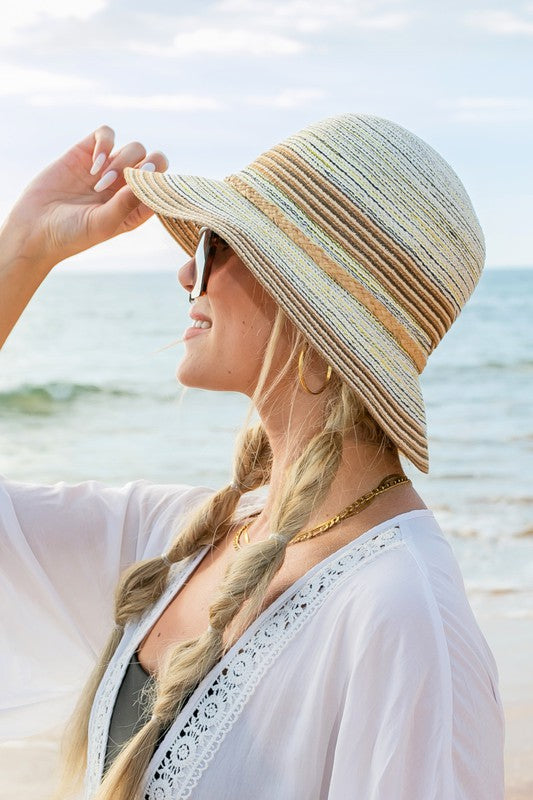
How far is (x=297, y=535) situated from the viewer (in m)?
1.81

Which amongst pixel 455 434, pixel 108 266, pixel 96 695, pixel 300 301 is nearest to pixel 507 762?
pixel 96 695

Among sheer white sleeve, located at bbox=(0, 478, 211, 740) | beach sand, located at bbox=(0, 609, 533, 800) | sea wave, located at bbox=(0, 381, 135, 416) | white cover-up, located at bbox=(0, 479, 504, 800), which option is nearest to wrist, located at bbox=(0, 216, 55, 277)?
sheer white sleeve, located at bbox=(0, 478, 211, 740)

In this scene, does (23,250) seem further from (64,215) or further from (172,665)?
(172,665)

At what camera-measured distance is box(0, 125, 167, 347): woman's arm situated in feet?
7.07

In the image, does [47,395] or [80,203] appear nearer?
[80,203]

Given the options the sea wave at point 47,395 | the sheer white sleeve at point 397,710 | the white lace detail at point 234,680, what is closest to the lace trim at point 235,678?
the white lace detail at point 234,680

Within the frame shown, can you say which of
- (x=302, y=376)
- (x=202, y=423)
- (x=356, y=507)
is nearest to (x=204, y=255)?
(x=302, y=376)

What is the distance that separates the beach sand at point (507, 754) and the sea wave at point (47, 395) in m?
11.1

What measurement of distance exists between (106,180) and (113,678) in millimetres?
1078

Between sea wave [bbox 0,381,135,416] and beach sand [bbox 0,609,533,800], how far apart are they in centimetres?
1109

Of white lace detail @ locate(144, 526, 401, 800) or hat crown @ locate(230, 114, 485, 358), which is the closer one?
white lace detail @ locate(144, 526, 401, 800)

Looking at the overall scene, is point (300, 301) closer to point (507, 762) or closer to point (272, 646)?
point (272, 646)

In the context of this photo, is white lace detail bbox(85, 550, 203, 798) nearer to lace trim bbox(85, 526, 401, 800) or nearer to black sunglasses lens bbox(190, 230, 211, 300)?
lace trim bbox(85, 526, 401, 800)

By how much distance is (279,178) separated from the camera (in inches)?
71.4
